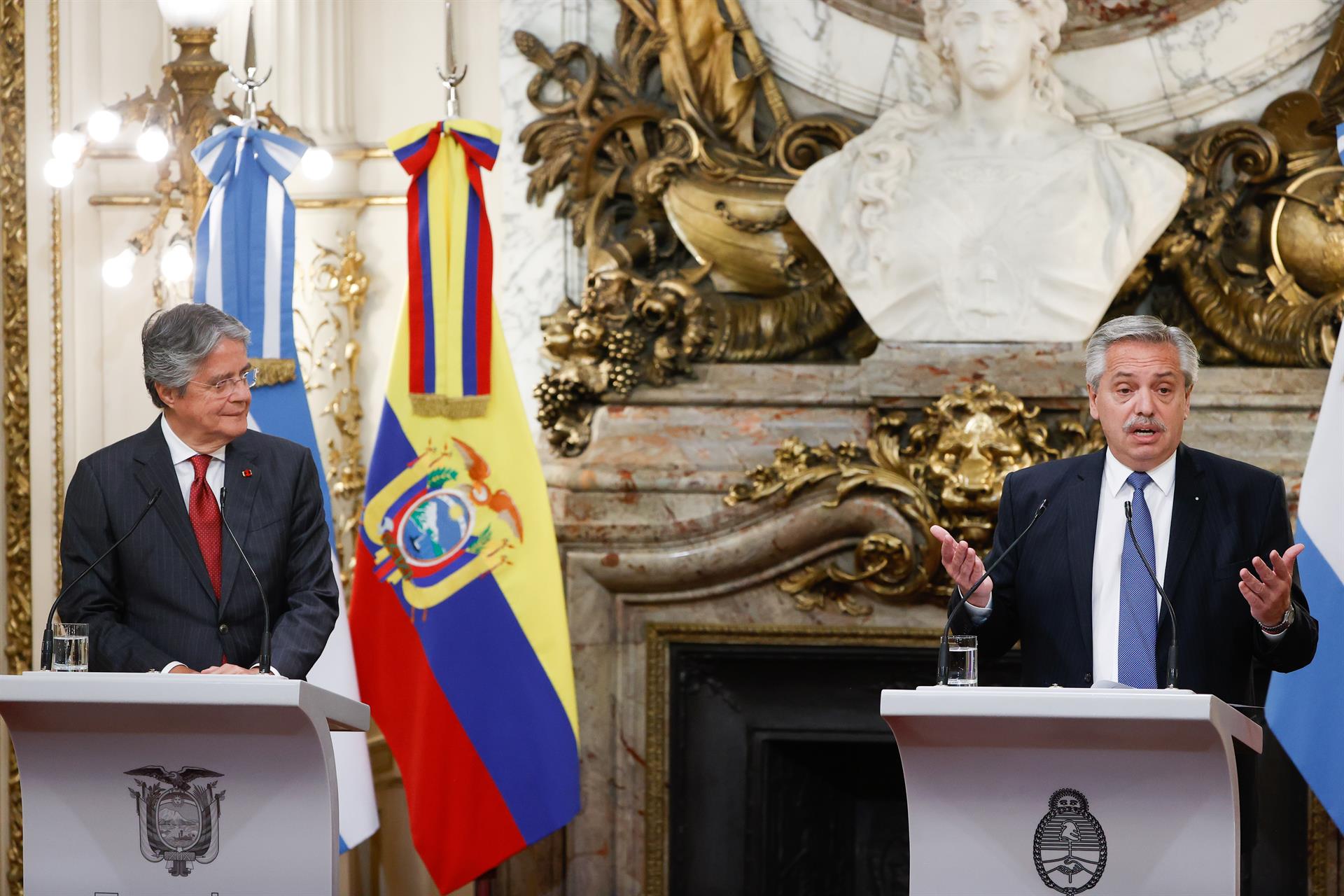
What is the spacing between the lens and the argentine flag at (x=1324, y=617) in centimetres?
374

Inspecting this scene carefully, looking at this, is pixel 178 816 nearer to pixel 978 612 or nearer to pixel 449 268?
pixel 978 612

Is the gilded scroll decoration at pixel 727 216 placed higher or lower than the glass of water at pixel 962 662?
higher

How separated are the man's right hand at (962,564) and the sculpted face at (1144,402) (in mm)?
352

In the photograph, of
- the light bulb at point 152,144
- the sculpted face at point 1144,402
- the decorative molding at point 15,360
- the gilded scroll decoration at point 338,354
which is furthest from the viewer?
the gilded scroll decoration at point 338,354

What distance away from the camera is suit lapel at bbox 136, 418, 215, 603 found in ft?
10.6

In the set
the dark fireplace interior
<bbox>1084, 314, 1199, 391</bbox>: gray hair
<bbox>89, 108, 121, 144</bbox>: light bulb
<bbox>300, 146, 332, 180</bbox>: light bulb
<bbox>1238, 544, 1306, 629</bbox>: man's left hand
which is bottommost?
the dark fireplace interior

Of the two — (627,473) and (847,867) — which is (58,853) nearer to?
(627,473)

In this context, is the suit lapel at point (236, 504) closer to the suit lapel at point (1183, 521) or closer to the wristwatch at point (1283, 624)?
the suit lapel at point (1183, 521)

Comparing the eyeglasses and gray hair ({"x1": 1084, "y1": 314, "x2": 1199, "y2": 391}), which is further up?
gray hair ({"x1": 1084, "y1": 314, "x2": 1199, "y2": 391})

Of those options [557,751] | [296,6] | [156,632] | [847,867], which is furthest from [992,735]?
[296,6]

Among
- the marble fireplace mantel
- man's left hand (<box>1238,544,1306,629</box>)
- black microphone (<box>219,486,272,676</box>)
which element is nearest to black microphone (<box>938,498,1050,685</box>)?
man's left hand (<box>1238,544,1306,629</box>)

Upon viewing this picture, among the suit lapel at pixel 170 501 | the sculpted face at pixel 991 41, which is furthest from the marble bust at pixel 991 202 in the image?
the suit lapel at pixel 170 501

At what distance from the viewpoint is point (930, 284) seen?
4855mm

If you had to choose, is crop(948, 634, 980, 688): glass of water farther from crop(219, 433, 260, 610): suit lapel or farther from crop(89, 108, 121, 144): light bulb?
crop(89, 108, 121, 144): light bulb
